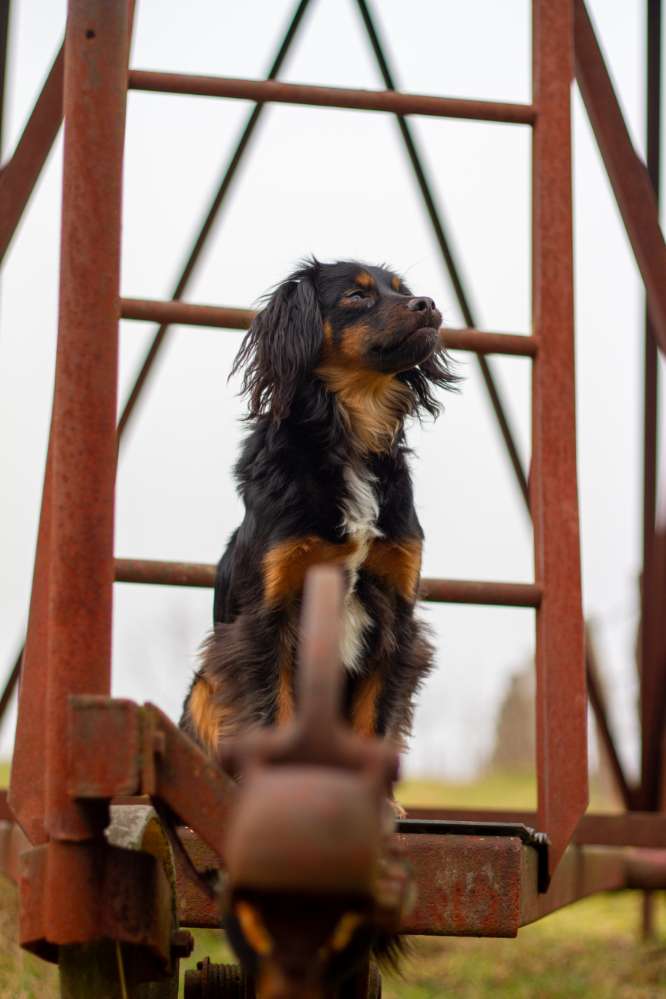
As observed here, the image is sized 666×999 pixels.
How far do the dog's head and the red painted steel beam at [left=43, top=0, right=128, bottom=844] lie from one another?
125cm

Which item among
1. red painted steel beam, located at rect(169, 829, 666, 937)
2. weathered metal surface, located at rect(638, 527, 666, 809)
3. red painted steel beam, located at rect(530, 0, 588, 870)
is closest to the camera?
red painted steel beam, located at rect(169, 829, 666, 937)

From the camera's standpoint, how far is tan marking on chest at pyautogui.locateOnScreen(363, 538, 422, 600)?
11.2 ft

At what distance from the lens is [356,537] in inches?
132

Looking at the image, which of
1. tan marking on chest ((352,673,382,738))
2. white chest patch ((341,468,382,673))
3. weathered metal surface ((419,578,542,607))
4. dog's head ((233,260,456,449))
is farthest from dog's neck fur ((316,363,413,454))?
tan marking on chest ((352,673,382,738))

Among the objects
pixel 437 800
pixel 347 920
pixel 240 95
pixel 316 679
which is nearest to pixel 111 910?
pixel 347 920

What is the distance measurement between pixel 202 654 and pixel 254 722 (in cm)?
31

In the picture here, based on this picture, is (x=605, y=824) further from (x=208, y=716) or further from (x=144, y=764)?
(x=144, y=764)

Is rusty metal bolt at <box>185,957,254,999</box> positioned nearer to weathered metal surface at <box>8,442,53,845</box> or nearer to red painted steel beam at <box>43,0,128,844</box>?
weathered metal surface at <box>8,442,53,845</box>

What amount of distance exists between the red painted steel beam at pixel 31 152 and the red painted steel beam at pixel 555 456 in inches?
50.5

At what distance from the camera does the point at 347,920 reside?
1.34 m

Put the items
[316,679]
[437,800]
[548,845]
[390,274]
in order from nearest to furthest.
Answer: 1. [316,679]
2. [548,845]
3. [390,274]
4. [437,800]

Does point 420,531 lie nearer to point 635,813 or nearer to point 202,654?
point 202,654

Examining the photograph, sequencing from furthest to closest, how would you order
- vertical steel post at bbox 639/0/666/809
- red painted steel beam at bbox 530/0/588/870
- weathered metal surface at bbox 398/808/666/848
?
vertical steel post at bbox 639/0/666/809 → weathered metal surface at bbox 398/808/666/848 → red painted steel beam at bbox 530/0/588/870

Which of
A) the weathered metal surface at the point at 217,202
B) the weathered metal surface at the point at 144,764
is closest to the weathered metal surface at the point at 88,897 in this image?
the weathered metal surface at the point at 144,764
